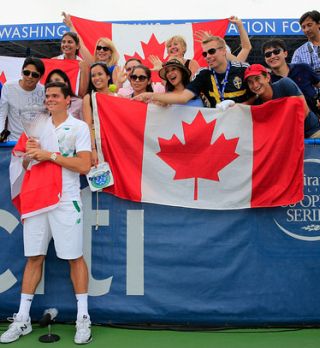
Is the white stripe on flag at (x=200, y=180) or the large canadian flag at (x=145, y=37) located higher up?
the large canadian flag at (x=145, y=37)

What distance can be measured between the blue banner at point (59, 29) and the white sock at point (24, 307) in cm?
931

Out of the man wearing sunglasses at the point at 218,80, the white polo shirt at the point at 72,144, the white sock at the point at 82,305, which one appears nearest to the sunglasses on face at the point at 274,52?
the man wearing sunglasses at the point at 218,80

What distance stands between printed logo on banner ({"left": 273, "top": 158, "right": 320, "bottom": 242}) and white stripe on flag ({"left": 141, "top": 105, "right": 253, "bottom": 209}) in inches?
14.2

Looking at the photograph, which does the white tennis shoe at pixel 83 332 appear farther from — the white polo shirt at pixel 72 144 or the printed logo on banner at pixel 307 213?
the printed logo on banner at pixel 307 213

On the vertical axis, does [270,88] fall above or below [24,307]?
above

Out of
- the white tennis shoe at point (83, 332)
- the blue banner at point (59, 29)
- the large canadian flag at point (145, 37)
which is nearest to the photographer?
the white tennis shoe at point (83, 332)

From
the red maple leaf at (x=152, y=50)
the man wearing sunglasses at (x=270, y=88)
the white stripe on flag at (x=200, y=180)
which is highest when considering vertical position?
the red maple leaf at (x=152, y=50)

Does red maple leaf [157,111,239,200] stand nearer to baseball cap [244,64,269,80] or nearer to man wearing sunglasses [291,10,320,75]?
baseball cap [244,64,269,80]

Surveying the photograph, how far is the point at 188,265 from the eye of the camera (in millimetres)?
3555

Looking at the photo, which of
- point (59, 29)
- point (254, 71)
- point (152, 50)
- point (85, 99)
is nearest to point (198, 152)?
point (254, 71)

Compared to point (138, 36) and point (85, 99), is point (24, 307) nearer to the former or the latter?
point (85, 99)

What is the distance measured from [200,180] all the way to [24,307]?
171cm

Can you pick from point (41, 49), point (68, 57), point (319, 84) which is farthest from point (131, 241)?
point (41, 49)

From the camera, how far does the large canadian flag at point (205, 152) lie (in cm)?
357
